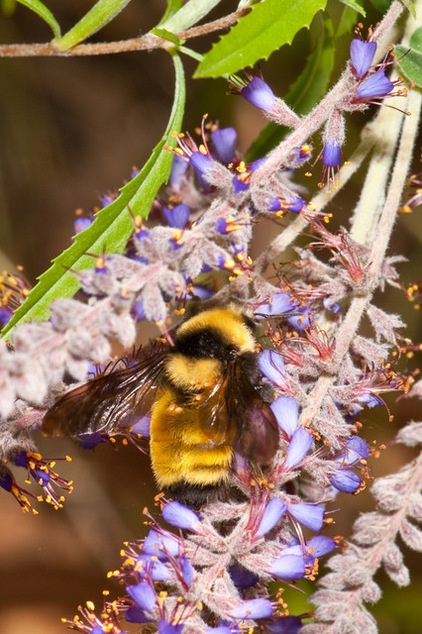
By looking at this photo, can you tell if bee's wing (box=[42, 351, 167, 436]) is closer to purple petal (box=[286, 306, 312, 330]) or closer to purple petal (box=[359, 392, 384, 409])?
purple petal (box=[286, 306, 312, 330])

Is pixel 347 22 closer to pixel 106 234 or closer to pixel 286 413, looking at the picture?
pixel 106 234

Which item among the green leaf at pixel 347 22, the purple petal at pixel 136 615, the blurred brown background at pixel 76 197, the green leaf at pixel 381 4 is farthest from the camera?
the blurred brown background at pixel 76 197

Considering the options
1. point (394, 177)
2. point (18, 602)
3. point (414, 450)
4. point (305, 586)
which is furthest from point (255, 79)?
point (18, 602)

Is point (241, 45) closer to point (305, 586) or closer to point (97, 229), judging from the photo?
point (97, 229)

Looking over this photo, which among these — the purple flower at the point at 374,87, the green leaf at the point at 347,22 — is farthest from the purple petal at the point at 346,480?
the green leaf at the point at 347,22

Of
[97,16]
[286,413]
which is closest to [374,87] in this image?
[97,16]

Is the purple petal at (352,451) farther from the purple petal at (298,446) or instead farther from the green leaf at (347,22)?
the green leaf at (347,22)

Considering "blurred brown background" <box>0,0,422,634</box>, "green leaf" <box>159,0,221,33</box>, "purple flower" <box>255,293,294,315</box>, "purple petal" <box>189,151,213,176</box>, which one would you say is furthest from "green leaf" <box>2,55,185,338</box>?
"blurred brown background" <box>0,0,422,634</box>
